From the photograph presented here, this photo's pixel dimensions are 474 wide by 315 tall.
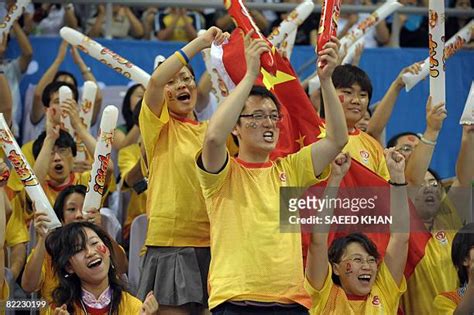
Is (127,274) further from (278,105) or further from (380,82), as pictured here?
(380,82)

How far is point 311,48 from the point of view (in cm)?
830

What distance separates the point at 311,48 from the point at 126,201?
2.08m

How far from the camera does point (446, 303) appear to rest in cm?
550

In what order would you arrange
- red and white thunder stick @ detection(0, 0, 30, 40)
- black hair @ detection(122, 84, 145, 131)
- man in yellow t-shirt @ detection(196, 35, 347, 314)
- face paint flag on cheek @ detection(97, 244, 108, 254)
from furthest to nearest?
1. black hair @ detection(122, 84, 145, 131)
2. red and white thunder stick @ detection(0, 0, 30, 40)
3. face paint flag on cheek @ detection(97, 244, 108, 254)
4. man in yellow t-shirt @ detection(196, 35, 347, 314)

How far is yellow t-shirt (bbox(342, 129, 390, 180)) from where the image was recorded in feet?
19.4

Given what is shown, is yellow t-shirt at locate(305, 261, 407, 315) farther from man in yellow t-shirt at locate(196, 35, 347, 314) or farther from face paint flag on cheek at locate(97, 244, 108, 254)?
face paint flag on cheek at locate(97, 244, 108, 254)

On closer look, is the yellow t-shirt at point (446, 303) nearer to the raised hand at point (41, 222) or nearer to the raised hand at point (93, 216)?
the raised hand at point (93, 216)

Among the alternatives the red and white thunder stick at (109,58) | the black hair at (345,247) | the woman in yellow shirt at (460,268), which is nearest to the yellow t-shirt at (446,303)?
the woman in yellow shirt at (460,268)

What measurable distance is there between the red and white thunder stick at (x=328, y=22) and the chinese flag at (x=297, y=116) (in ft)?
1.97

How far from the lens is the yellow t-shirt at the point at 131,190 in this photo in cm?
666

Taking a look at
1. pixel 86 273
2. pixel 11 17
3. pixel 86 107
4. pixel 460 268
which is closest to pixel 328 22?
pixel 460 268

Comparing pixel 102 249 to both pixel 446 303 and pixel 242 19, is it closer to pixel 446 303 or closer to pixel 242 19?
pixel 242 19

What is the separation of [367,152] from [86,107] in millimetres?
1574

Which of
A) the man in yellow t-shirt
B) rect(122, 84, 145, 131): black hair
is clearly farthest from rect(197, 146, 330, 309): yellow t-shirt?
rect(122, 84, 145, 131): black hair
